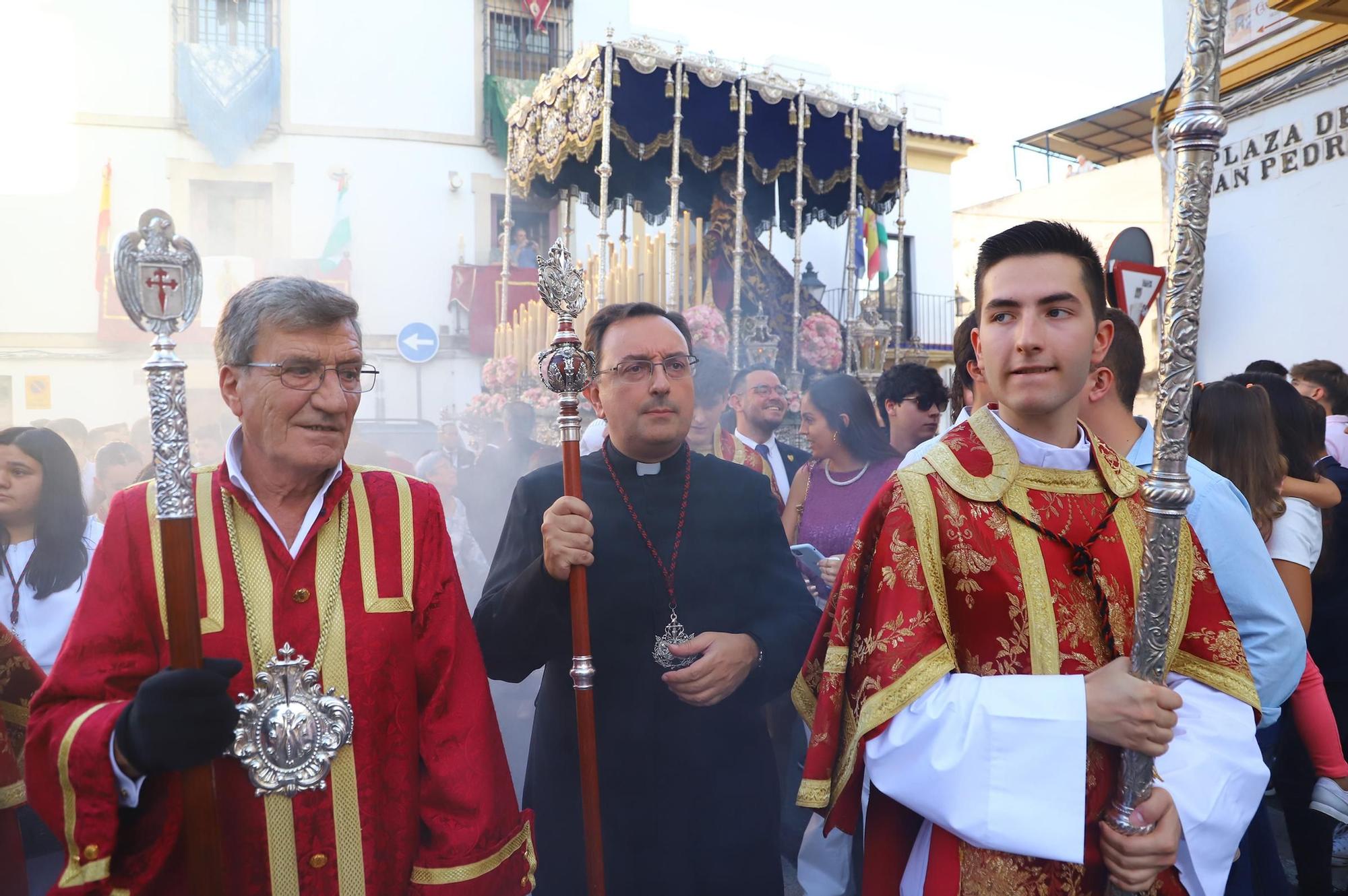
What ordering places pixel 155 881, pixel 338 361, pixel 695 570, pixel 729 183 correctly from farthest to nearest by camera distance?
pixel 729 183 < pixel 695 570 < pixel 338 361 < pixel 155 881

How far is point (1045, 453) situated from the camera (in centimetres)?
202

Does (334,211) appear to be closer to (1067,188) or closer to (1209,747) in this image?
(1067,188)

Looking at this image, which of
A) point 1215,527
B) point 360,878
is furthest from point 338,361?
point 1215,527

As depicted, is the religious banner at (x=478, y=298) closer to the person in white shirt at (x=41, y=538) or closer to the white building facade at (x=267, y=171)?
the white building facade at (x=267, y=171)

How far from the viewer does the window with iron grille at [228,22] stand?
15.6 metres

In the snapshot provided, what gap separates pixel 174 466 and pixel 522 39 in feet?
57.6

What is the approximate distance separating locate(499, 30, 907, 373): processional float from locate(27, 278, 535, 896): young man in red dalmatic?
6.93 meters

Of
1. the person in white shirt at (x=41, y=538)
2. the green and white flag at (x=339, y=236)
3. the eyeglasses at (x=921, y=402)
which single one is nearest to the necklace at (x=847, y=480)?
the eyeglasses at (x=921, y=402)

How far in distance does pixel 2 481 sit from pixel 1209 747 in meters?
3.77

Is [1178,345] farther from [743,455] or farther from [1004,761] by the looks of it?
[743,455]

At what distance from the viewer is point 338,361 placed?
204cm

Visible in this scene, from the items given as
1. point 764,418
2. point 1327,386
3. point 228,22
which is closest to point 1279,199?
point 1327,386

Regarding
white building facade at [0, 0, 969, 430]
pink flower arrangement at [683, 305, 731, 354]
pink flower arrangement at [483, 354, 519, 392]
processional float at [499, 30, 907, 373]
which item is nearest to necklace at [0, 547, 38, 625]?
pink flower arrangement at [683, 305, 731, 354]

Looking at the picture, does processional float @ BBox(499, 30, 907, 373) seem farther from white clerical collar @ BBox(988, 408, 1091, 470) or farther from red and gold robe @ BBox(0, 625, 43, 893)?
white clerical collar @ BBox(988, 408, 1091, 470)
